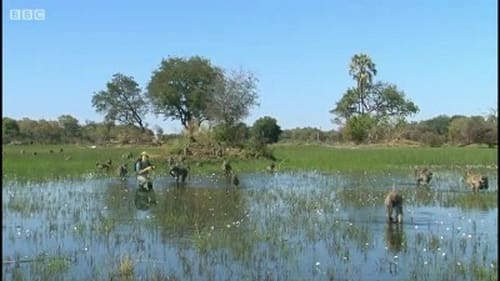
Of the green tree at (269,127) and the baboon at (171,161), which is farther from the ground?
the green tree at (269,127)

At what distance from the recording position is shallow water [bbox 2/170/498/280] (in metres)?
10.8

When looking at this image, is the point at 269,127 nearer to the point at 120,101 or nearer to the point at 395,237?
the point at 120,101

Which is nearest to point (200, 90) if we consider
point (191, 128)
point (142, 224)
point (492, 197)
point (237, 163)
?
point (191, 128)

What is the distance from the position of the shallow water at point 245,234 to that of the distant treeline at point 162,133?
5072cm

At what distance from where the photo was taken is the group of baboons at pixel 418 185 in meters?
16.1

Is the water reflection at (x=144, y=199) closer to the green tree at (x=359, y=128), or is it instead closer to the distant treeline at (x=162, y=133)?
the distant treeline at (x=162, y=133)

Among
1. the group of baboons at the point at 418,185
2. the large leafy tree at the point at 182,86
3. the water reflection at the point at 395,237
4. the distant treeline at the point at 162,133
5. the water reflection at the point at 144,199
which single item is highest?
the large leafy tree at the point at 182,86

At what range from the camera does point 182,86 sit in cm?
8444

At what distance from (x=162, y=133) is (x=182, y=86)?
652cm

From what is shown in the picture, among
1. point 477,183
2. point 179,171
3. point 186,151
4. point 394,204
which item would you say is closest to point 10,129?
point 186,151

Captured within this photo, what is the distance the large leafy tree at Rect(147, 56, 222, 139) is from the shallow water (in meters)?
58.7

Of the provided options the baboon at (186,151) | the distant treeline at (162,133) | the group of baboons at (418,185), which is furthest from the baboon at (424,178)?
the distant treeline at (162,133)

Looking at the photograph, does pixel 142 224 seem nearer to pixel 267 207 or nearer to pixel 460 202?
pixel 267 207

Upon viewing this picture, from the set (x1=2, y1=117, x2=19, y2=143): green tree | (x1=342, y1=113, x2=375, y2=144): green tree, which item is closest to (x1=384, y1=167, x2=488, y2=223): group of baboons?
(x1=342, y1=113, x2=375, y2=144): green tree
